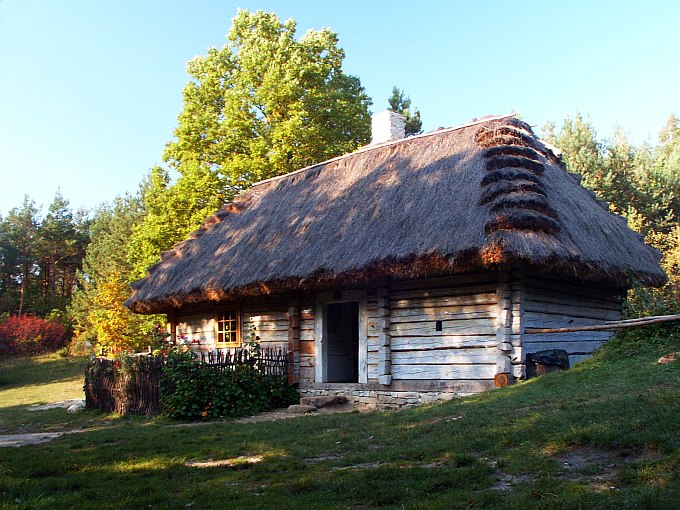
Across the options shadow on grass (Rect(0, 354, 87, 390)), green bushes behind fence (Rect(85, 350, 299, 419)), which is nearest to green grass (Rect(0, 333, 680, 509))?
green bushes behind fence (Rect(85, 350, 299, 419))

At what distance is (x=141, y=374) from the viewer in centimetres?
1338

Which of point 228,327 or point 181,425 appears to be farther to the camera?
point 228,327

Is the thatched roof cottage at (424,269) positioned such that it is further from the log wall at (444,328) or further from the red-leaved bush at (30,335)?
the red-leaved bush at (30,335)

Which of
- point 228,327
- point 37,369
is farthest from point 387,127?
point 37,369

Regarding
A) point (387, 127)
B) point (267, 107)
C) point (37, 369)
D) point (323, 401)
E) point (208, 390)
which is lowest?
point (37, 369)

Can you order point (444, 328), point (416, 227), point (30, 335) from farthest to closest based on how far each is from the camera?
point (30, 335) < point (416, 227) < point (444, 328)

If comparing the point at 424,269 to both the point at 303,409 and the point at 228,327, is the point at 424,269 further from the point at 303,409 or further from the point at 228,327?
the point at 228,327

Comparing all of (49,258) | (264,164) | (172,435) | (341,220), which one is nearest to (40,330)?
(49,258)

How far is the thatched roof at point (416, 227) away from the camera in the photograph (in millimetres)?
10953

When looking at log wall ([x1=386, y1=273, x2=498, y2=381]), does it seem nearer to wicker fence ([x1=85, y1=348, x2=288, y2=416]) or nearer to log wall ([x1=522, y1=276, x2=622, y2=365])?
log wall ([x1=522, y1=276, x2=622, y2=365])

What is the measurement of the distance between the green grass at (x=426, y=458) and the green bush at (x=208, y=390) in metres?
2.44

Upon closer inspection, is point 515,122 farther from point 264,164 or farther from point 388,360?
point 264,164

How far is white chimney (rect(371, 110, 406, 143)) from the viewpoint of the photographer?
1852 centimetres

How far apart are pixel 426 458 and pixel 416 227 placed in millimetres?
6467
